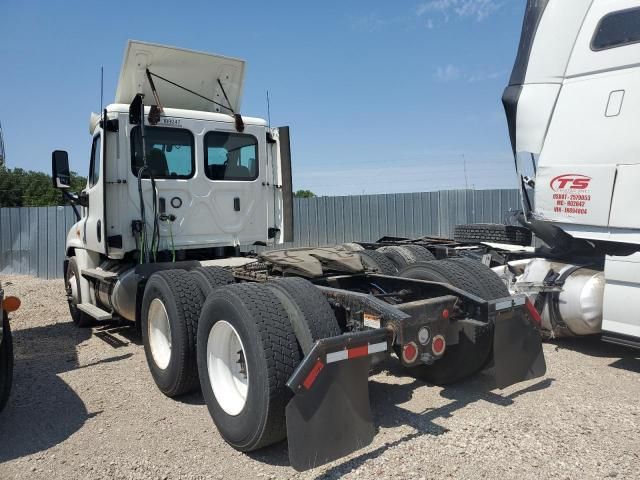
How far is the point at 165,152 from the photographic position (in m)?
6.60

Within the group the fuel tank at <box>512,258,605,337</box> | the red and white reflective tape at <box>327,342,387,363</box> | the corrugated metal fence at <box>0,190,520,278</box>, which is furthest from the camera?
the corrugated metal fence at <box>0,190,520,278</box>

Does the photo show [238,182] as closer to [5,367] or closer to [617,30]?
[5,367]

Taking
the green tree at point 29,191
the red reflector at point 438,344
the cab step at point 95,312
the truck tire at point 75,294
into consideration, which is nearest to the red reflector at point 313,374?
the red reflector at point 438,344

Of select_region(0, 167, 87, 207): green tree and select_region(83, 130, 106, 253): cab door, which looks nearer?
select_region(83, 130, 106, 253): cab door

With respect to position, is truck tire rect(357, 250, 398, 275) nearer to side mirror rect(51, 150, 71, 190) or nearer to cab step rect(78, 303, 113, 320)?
cab step rect(78, 303, 113, 320)

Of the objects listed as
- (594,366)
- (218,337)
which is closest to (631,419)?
(594,366)

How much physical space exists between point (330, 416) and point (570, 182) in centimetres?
378

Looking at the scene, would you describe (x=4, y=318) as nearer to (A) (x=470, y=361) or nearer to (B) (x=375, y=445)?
(B) (x=375, y=445)

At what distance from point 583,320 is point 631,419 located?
64.0 inches

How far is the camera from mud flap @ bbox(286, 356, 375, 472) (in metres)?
3.14

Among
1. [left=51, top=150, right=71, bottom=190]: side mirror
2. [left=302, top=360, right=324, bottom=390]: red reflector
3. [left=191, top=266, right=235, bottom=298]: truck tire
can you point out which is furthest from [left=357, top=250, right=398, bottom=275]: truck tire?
[left=51, top=150, right=71, bottom=190]: side mirror

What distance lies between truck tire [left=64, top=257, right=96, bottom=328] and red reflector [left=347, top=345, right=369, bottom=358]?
18.4 feet

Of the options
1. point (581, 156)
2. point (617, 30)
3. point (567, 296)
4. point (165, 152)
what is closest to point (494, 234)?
point (567, 296)

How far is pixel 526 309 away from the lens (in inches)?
165
